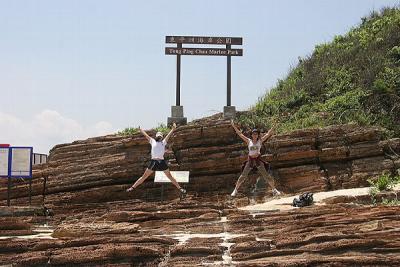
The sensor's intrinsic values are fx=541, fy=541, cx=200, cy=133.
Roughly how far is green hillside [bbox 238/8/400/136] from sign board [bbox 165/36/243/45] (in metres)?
2.35

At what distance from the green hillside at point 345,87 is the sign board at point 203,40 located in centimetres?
235

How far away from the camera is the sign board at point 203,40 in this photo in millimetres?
17000

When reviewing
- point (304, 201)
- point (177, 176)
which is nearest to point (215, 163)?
point (177, 176)

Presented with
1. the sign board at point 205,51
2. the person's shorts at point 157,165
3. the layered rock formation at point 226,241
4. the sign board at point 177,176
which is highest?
the sign board at point 205,51

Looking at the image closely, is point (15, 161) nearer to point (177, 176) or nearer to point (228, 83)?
point (177, 176)

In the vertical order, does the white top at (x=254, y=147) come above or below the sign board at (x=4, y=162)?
above

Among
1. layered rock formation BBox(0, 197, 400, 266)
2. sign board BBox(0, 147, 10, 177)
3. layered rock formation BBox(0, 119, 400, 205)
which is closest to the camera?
layered rock formation BBox(0, 197, 400, 266)

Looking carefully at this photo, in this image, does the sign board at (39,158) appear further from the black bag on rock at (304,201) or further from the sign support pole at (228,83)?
the black bag on rock at (304,201)

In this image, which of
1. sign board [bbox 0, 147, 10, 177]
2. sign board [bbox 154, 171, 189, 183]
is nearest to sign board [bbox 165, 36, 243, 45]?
sign board [bbox 154, 171, 189, 183]

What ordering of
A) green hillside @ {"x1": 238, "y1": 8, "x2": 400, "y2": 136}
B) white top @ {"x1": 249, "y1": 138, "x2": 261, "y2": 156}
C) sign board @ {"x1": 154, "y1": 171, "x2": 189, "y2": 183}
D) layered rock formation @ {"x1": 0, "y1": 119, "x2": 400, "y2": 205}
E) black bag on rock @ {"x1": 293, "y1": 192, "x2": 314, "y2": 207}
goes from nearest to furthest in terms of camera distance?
black bag on rock @ {"x1": 293, "y1": 192, "x2": 314, "y2": 207} → white top @ {"x1": 249, "y1": 138, "x2": 261, "y2": 156} → sign board @ {"x1": 154, "y1": 171, "x2": 189, "y2": 183} → layered rock formation @ {"x1": 0, "y1": 119, "x2": 400, "y2": 205} → green hillside @ {"x1": 238, "y1": 8, "x2": 400, "y2": 136}

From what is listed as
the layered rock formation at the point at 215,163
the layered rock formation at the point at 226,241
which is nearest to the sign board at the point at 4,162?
the layered rock formation at the point at 215,163

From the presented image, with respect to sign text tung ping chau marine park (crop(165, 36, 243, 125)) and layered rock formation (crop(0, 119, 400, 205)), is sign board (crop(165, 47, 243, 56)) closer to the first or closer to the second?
sign text tung ping chau marine park (crop(165, 36, 243, 125))

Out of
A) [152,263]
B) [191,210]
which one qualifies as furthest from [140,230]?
[152,263]

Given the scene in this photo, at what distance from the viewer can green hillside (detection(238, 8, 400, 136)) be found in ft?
52.7
